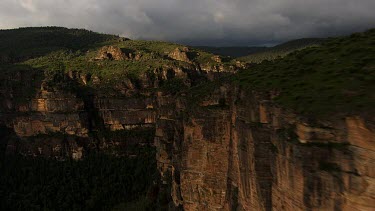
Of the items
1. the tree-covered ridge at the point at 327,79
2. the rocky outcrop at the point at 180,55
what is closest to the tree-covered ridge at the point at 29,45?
the rocky outcrop at the point at 180,55

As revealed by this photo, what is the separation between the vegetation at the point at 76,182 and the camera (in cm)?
7462

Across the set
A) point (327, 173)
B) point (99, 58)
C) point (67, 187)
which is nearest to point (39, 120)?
point (67, 187)

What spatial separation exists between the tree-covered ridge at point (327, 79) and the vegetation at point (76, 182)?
46.0 metres

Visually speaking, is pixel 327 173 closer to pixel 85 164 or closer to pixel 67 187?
pixel 67 187

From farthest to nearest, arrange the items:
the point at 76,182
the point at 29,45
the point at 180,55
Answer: the point at 29,45
the point at 180,55
the point at 76,182

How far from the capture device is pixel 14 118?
9688 centimetres

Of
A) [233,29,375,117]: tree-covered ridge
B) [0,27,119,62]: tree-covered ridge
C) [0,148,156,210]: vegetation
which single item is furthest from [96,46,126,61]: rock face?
[233,29,375,117]: tree-covered ridge

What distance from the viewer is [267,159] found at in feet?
78.1

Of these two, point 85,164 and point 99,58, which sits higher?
point 99,58

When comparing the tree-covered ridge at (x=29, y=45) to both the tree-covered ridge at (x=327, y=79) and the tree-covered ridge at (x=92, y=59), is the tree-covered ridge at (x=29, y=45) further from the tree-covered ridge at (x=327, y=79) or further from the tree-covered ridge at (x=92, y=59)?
the tree-covered ridge at (x=327, y=79)

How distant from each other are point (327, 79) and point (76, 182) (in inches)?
2823

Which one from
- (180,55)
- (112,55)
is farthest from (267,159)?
(180,55)

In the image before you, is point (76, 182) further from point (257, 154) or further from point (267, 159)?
point (267, 159)

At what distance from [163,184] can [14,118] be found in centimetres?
6009
